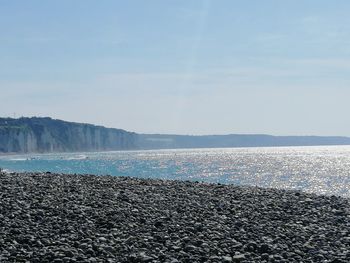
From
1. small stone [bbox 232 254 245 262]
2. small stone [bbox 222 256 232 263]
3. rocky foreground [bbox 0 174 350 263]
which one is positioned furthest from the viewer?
rocky foreground [bbox 0 174 350 263]

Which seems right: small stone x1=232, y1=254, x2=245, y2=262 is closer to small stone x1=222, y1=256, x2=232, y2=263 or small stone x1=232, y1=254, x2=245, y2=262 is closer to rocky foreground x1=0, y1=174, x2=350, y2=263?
rocky foreground x1=0, y1=174, x2=350, y2=263

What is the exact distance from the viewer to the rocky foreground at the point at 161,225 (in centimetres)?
→ 1269

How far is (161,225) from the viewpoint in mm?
15273

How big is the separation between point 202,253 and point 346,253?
11.6ft

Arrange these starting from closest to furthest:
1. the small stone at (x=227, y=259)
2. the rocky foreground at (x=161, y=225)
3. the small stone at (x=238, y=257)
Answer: the small stone at (x=227, y=259) → the small stone at (x=238, y=257) → the rocky foreground at (x=161, y=225)

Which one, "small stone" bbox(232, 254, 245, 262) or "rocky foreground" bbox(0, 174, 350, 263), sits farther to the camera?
"rocky foreground" bbox(0, 174, 350, 263)

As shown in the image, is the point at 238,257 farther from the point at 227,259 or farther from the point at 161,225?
the point at 161,225

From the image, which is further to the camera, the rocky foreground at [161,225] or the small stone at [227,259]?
the rocky foreground at [161,225]

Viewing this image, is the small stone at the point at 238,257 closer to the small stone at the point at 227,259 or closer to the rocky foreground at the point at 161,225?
the rocky foreground at the point at 161,225

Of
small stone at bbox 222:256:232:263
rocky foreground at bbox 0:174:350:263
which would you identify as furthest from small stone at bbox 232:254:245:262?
small stone at bbox 222:256:232:263

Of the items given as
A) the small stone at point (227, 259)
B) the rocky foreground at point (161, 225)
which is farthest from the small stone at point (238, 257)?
the small stone at point (227, 259)

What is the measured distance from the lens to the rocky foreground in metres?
12.7

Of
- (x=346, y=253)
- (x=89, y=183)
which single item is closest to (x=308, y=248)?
(x=346, y=253)

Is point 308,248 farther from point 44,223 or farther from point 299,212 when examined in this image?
point 44,223
